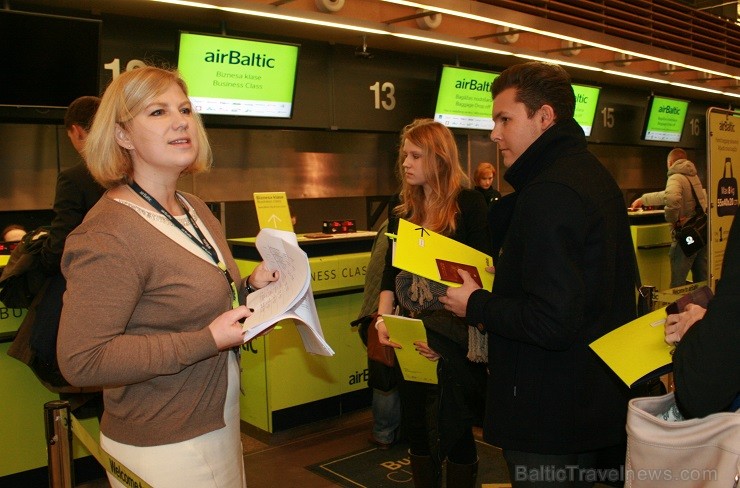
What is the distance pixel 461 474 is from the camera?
2.93 metres

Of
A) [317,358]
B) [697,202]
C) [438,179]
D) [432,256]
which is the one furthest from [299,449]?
[697,202]

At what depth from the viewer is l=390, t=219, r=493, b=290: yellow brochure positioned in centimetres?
226

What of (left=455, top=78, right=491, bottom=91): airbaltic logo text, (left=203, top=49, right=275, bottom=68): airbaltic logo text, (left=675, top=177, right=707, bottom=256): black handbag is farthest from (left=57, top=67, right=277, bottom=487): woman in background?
(left=455, top=78, right=491, bottom=91): airbaltic logo text

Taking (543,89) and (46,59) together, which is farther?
(46,59)

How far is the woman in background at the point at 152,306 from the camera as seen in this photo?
157 centimetres

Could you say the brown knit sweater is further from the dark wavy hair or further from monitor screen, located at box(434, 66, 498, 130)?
monitor screen, located at box(434, 66, 498, 130)

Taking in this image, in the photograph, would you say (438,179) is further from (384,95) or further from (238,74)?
(384,95)

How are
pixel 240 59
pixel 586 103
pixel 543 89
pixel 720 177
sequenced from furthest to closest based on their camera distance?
pixel 586 103, pixel 240 59, pixel 720 177, pixel 543 89

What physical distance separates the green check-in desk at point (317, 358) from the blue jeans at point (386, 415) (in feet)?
1.70

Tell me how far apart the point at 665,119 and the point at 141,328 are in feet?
37.0

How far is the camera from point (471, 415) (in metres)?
2.71

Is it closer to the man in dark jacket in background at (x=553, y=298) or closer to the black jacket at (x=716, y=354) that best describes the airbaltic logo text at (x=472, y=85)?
the man in dark jacket in background at (x=553, y=298)

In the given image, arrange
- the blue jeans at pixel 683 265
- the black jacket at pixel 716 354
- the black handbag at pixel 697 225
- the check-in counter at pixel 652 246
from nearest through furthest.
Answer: the black jacket at pixel 716 354 < the black handbag at pixel 697 225 < the blue jeans at pixel 683 265 < the check-in counter at pixel 652 246

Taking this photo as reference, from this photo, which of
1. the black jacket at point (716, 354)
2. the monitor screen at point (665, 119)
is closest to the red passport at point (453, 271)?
the black jacket at point (716, 354)
